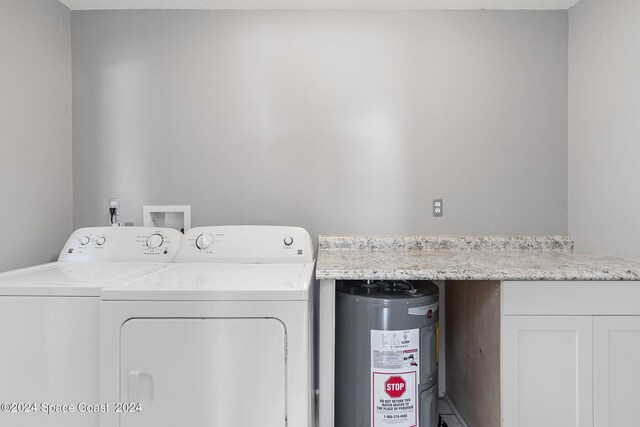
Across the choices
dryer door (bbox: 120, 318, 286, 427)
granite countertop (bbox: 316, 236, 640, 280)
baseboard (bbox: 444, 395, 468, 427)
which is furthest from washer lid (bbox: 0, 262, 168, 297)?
baseboard (bbox: 444, 395, 468, 427)

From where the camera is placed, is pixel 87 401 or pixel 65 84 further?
pixel 65 84

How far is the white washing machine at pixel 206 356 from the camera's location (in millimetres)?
1174

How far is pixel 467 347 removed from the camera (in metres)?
1.75

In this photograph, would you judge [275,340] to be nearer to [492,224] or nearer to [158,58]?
[492,224]

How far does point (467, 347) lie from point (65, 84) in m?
2.60

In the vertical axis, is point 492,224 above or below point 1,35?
below

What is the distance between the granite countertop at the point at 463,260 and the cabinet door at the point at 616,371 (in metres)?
0.19

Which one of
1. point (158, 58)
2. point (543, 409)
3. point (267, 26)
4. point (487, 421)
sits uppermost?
point (267, 26)

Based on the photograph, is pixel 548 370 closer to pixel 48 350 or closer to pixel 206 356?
pixel 206 356

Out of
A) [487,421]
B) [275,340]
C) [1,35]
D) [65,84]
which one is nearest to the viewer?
[275,340]

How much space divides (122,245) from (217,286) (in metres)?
0.88

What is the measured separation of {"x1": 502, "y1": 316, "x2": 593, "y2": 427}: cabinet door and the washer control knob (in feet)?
5.26

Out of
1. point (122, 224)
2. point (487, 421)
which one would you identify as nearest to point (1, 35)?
A: point (122, 224)

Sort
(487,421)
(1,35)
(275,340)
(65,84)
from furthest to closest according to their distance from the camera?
1. (65,84)
2. (1,35)
3. (487,421)
4. (275,340)
